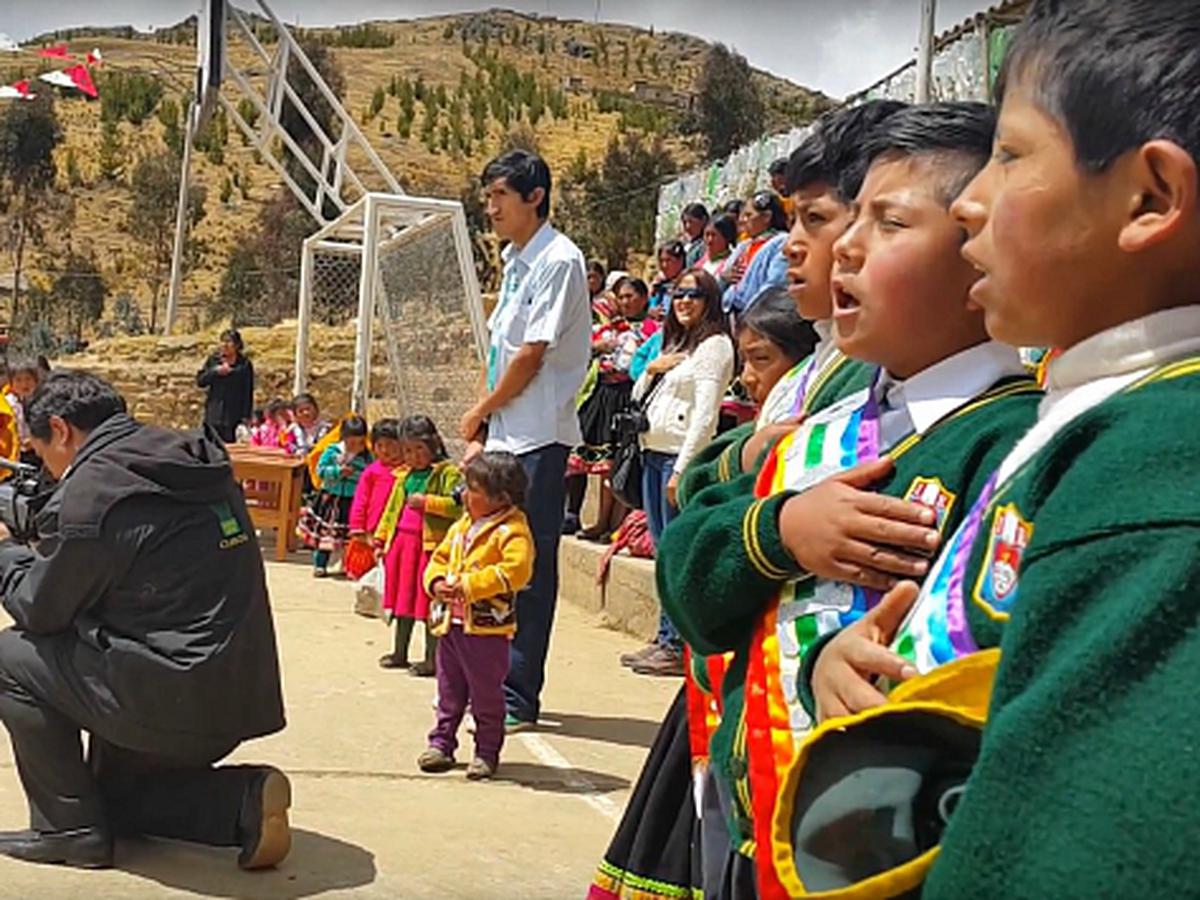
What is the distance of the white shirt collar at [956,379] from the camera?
5.34 feet

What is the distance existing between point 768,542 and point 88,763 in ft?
9.80

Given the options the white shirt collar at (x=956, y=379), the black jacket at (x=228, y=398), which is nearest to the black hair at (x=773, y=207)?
the white shirt collar at (x=956, y=379)

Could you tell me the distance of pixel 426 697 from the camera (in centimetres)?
Result: 607

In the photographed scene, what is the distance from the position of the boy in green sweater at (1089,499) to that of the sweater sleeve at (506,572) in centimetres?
350

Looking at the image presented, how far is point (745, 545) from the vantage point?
1664 mm

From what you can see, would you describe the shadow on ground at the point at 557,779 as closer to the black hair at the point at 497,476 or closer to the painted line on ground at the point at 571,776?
the painted line on ground at the point at 571,776

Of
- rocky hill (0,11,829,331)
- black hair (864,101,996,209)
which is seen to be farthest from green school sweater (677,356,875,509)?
rocky hill (0,11,829,331)

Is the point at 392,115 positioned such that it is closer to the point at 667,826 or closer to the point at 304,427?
the point at 304,427

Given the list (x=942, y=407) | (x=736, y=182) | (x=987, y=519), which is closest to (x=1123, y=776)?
(x=987, y=519)

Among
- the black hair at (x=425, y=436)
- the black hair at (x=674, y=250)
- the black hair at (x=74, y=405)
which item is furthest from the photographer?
the black hair at (x=674, y=250)

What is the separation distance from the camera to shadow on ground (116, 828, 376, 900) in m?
3.84

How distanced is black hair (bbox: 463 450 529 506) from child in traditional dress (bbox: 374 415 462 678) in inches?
55.1

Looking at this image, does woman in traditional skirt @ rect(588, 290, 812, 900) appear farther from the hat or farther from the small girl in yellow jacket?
the small girl in yellow jacket

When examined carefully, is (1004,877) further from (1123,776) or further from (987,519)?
(987,519)
